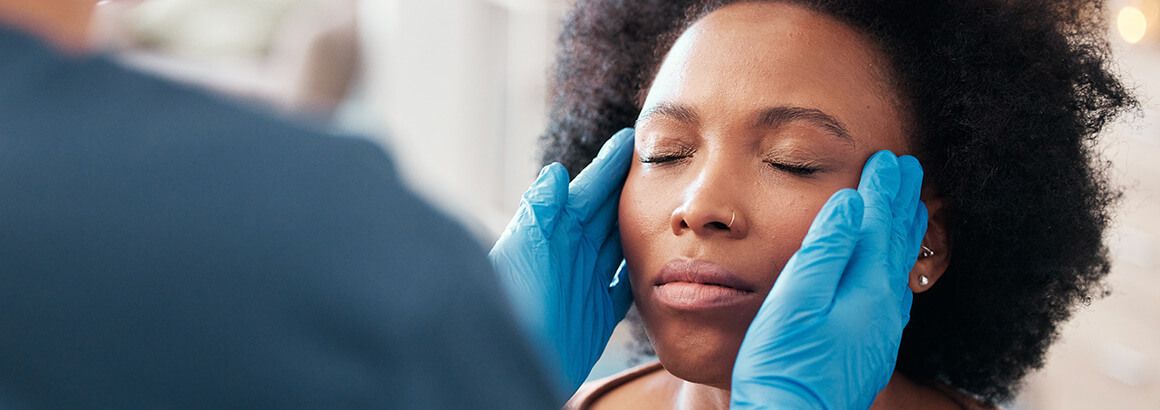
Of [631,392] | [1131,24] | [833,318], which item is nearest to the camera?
[833,318]

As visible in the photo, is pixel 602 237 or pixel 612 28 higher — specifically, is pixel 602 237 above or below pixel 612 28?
below

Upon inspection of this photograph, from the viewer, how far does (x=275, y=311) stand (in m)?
0.48

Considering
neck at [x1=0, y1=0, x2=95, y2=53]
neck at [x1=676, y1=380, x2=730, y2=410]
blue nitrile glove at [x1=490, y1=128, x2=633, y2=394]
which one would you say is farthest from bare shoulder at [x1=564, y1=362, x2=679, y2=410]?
neck at [x1=0, y1=0, x2=95, y2=53]

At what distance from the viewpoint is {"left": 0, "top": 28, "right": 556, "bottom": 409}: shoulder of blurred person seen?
17.9 inches

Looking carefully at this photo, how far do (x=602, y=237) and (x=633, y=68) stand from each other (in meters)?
0.38

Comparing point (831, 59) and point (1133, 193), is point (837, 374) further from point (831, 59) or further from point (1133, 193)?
point (1133, 193)

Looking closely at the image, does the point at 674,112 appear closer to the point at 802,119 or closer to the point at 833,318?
the point at 802,119

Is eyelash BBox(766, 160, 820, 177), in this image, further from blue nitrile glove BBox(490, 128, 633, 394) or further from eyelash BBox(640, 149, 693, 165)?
blue nitrile glove BBox(490, 128, 633, 394)

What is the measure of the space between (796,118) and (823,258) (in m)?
0.20

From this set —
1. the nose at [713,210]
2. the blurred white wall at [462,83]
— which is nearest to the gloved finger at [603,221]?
the nose at [713,210]

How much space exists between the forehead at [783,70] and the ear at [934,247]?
0.48ft

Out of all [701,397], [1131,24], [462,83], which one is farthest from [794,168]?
[462,83]

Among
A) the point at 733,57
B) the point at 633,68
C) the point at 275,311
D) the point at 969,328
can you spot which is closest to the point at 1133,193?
the point at 969,328

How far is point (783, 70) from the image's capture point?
1170mm
